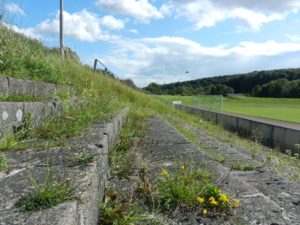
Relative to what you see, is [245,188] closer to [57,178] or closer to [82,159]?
[82,159]

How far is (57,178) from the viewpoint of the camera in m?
2.11

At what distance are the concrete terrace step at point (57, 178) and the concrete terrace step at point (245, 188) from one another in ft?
2.15

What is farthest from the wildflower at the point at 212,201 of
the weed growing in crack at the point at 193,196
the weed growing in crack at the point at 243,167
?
the weed growing in crack at the point at 243,167

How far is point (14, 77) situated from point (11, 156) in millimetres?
1543

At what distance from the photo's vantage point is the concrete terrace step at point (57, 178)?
5.39 ft

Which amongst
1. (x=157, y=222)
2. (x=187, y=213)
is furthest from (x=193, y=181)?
(x=157, y=222)

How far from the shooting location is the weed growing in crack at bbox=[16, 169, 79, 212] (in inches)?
68.8

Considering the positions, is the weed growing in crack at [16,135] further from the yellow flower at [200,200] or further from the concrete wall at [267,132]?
the concrete wall at [267,132]

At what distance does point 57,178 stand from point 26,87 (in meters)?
2.21

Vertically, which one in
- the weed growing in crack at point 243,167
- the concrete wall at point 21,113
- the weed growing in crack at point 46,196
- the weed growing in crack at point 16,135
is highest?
the concrete wall at point 21,113

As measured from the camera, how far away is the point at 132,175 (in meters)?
3.25

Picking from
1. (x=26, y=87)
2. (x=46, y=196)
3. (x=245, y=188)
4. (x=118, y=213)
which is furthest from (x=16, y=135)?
(x=245, y=188)

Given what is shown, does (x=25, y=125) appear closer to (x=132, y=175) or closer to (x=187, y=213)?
(x=132, y=175)

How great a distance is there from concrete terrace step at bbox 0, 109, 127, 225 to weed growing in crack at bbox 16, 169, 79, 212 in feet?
0.10
